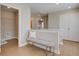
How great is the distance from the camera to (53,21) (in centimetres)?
169

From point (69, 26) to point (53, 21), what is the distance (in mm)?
375

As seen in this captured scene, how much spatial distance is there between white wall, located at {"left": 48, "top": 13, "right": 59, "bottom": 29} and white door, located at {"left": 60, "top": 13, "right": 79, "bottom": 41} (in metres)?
0.09

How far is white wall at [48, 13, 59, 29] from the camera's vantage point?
1642 mm

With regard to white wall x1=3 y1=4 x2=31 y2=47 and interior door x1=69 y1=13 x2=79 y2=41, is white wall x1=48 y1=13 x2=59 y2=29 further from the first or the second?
white wall x1=3 y1=4 x2=31 y2=47

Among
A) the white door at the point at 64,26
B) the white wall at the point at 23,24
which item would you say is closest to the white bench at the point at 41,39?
the white wall at the point at 23,24

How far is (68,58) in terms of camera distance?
3.86 feet

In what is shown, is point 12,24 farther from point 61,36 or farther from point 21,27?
point 61,36

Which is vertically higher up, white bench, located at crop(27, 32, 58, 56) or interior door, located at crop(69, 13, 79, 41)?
interior door, located at crop(69, 13, 79, 41)

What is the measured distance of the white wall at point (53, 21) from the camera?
5.39ft

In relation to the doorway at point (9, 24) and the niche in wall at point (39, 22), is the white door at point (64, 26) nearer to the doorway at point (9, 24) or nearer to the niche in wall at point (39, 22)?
the niche in wall at point (39, 22)

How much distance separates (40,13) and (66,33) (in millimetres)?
687

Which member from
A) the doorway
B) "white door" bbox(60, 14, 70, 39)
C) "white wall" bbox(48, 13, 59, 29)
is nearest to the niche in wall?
"white wall" bbox(48, 13, 59, 29)

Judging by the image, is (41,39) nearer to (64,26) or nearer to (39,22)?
(39,22)

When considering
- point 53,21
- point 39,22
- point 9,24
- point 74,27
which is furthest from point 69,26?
point 9,24
